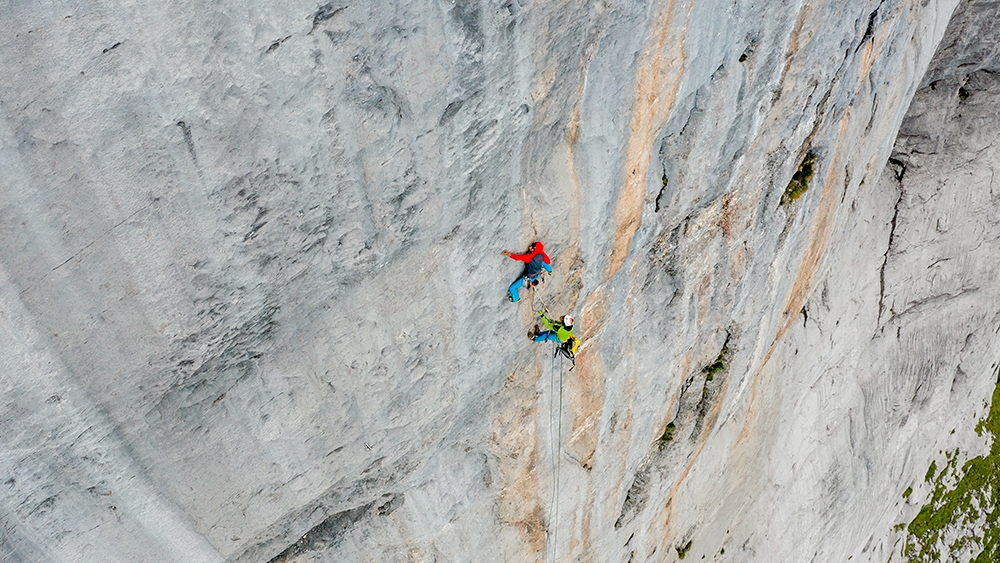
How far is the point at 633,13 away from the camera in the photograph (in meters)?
4.86

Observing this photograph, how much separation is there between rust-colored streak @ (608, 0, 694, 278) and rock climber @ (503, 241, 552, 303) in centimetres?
89

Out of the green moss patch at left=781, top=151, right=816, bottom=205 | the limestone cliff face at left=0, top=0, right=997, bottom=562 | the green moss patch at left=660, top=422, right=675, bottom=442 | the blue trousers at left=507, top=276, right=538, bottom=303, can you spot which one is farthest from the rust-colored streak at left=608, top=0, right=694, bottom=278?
the green moss patch at left=660, top=422, right=675, bottom=442

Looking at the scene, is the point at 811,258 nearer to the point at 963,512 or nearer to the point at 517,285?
the point at 517,285

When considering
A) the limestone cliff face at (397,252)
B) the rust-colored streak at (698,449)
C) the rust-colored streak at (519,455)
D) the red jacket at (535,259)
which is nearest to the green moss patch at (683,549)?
the rust-colored streak at (698,449)

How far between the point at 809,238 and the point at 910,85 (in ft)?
9.46

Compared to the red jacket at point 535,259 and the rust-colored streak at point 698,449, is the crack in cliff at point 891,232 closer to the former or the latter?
the rust-colored streak at point 698,449

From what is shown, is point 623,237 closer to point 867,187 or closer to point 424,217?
point 424,217

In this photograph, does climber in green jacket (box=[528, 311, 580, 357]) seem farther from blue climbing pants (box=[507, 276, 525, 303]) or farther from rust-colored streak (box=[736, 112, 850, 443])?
rust-colored streak (box=[736, 112, 850, 443])

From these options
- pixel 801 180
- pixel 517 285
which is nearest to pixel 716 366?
pixel 801 180

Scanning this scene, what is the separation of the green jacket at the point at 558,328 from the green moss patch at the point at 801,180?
352 cm

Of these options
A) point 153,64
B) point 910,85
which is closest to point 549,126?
point 153,64

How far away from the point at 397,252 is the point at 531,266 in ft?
4.09

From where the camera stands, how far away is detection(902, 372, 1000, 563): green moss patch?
14.3 metres

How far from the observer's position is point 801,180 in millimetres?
→ 8133
